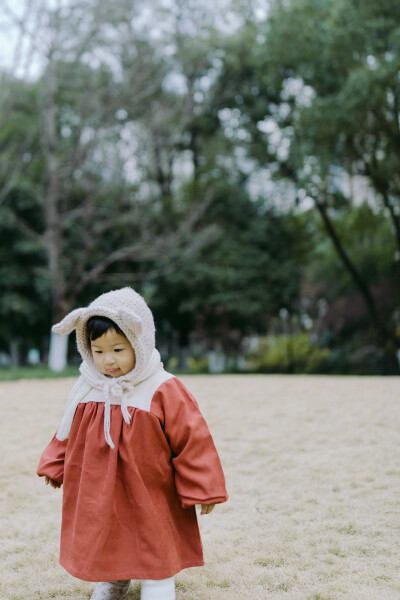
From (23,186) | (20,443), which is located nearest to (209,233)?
(23,186)

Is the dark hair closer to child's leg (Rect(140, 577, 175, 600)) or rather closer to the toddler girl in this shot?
the toddler girl

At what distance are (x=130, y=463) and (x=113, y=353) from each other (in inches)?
15.5

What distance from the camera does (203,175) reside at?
1656 cm

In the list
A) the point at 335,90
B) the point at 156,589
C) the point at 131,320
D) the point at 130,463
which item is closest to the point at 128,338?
the point at 131,320

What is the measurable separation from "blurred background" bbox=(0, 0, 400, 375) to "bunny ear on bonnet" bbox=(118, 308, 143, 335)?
10.9m

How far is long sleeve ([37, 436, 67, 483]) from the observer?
219 cm

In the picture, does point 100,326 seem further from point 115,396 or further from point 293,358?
point 293,358

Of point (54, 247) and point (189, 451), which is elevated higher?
point (54, 247)

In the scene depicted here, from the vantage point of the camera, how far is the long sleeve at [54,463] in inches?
86.2

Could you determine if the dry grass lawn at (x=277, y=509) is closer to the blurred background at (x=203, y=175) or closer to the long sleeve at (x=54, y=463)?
the long sleeve at (x=54, y=463)

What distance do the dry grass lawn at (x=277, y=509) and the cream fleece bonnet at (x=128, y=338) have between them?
81 centimetres

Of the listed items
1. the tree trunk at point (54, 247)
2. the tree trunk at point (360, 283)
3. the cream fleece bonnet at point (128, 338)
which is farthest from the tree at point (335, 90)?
the cream fleece bonnet at point (128, 338)

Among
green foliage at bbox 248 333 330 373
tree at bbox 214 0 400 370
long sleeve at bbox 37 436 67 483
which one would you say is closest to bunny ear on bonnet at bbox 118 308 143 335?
long sleeve at bbox 37 436 67 483

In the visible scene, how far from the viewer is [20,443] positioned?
508 cm
